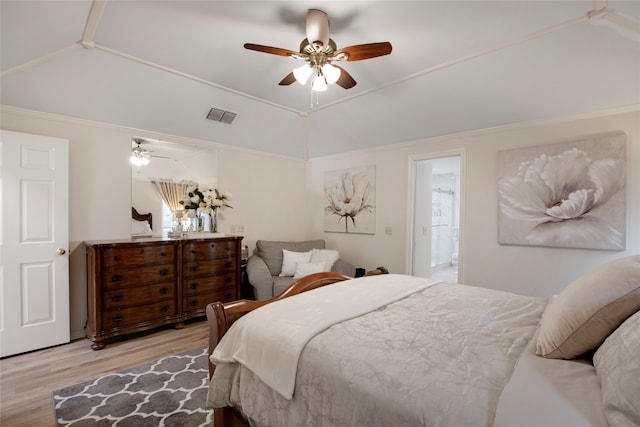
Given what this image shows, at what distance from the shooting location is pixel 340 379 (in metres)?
1.03

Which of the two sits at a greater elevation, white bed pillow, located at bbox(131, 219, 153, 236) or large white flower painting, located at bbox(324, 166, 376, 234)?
large white flower painting, located at bbox(324, 166, 376, 234)

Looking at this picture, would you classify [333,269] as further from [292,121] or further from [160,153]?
[160,153]

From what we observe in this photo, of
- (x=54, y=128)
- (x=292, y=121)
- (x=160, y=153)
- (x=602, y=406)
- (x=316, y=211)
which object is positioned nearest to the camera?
(x=602, y=406)

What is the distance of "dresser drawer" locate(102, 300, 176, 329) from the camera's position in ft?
9.29

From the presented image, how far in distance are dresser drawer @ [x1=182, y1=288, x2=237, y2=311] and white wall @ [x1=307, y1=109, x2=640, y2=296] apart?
1781mm

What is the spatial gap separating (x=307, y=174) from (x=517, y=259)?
3285 millimetres

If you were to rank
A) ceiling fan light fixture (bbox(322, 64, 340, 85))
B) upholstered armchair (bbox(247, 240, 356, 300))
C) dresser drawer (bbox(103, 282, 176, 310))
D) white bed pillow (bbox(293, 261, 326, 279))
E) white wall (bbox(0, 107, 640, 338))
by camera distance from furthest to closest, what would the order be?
white bed pillow (bbox(293, 261, 326, 279)), upholstered armchair (bbox(247, 240, 356, 300)), dresser drawer (bbox(103, 282, 176, 310)), white wall (bbox(0, 107, 640, 338)), ceiling fan light fixture (bbox(322, 64, 340, 85))

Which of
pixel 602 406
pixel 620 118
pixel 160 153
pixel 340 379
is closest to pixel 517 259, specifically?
pixel 620 118

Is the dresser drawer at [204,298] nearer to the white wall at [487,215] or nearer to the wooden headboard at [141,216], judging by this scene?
the wooden headboard at [141,216]

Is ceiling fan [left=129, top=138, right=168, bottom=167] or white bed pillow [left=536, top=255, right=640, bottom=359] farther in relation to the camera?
ceiling fan [left=129, top=138, right=168, bottom=167]

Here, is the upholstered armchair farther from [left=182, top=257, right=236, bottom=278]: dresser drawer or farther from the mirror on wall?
the mirror on wall

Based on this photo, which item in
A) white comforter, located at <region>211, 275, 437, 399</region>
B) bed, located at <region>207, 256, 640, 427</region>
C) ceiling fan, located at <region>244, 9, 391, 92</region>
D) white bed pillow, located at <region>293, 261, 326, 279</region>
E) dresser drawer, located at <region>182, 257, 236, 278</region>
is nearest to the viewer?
bed, located at <region>207, 256, 640, 427</region>

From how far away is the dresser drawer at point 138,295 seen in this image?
284 cm

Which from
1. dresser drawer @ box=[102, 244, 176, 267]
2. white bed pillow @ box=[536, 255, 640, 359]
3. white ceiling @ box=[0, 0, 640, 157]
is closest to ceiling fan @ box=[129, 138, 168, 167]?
white ceiling @ box=[0, 0, 640, 157]
